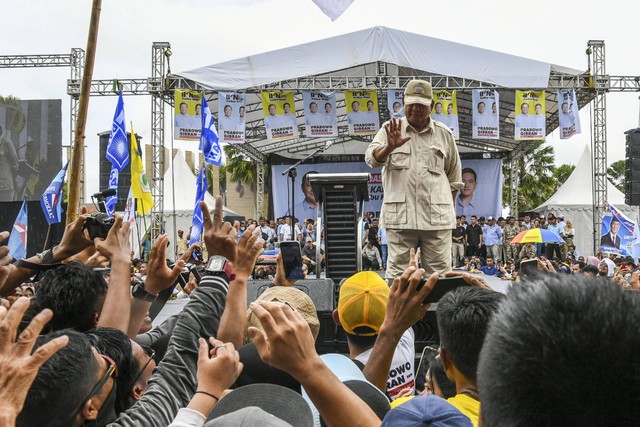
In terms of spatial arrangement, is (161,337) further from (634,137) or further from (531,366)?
(634,137)

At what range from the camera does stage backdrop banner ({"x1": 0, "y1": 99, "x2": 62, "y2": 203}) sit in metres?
33.8

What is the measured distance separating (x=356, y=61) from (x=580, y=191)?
39.1ft

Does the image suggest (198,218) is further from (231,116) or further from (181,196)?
(181,196)

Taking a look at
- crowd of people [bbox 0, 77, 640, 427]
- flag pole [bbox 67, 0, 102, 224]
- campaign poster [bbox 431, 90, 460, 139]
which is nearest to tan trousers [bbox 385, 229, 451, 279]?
crowd of people [bbox 0, 77, 640, 427]

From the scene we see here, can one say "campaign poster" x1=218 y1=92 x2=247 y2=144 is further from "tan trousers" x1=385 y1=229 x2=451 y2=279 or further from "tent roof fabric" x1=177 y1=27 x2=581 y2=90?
"tan trousers" x1=385 y1=229 x2=451 y2=279

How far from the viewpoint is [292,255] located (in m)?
A: 4.06

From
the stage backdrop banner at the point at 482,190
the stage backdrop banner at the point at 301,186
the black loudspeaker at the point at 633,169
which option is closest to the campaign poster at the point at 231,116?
the black loudspeaker at the point at 633,169

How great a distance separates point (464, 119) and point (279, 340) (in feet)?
83.4

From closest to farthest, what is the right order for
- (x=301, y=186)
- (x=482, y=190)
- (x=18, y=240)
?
(x=18, y=240), (x=482, y=190), (x=301, y=186)

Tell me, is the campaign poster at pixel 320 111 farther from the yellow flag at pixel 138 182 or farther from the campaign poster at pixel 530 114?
the yellow flag at pixel 138 182

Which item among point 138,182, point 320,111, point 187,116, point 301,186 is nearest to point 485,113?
point 320,111

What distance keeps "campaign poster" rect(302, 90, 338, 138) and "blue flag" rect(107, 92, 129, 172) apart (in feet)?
21.5

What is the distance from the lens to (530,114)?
17.9 m

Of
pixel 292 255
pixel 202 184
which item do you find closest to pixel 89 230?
pixel 292 255
